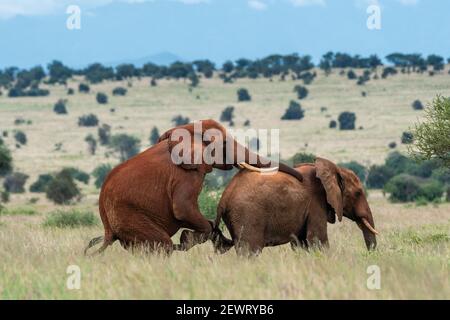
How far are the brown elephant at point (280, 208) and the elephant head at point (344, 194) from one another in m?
0.01

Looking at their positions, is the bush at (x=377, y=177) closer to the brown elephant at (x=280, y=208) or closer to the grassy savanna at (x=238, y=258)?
the grassy savanna at (x=238, y=258)

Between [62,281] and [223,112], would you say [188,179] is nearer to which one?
[62,281]

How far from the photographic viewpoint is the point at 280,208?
11.3 meters

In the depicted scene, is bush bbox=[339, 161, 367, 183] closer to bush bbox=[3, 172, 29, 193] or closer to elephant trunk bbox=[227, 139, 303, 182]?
bush bbox=[3, 172, 29, 193]

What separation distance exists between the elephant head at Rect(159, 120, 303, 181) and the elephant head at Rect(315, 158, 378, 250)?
720 millimetres

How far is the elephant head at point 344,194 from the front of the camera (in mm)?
11516

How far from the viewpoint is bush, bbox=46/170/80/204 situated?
40.9 m

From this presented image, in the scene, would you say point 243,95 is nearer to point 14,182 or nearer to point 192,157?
point 14,182

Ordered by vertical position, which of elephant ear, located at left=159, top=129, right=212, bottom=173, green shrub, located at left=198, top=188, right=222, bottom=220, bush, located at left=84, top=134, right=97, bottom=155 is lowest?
bush, located at left=84, top=134, right=97, bottom=155

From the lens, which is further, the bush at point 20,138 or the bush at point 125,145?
the bush at point 20,138

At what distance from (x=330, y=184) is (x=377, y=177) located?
38493 millimetres

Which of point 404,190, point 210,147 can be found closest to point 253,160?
point 210,147

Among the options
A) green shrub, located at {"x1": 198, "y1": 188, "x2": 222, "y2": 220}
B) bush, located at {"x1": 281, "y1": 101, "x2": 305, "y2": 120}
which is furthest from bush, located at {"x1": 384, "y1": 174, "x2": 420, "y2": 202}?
bush, located at {"x1": 281, "y1": 101, "x2": 305, "y2": 120}

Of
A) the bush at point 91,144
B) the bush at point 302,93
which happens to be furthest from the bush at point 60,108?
the bush at point 302,93
